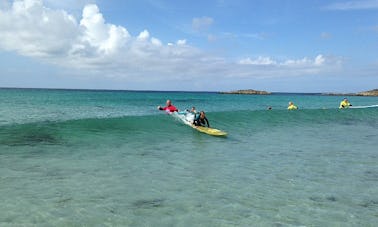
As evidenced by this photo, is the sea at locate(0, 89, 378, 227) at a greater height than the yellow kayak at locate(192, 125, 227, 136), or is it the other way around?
the yellow kayak at locate(192, 125, 227, 136)

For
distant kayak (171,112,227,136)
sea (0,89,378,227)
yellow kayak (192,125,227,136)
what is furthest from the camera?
distant kayak (171,112,227,136)

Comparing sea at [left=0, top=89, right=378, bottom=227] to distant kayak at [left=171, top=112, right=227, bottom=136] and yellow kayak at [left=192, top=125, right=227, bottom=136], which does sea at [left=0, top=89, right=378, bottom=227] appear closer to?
yellow kayak at [left=192, top=125, right=227, bottom=136]

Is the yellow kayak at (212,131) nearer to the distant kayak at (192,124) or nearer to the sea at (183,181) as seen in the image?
the distant kayak at (192,124)

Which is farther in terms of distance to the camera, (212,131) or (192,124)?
(192,124)

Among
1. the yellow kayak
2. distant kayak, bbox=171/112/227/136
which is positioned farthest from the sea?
distant kayak, bbox=171/112/227/136

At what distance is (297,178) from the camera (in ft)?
34.7

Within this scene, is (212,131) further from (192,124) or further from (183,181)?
(183,181)

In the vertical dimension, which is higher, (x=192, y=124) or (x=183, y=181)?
(x=192, y=124)

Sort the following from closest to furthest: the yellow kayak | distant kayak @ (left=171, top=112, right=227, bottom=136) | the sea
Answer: the sea, the yellow kayak, distant kayak @ (left=171, top=112, right=227, bottom=136)

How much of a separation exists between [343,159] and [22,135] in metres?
16.1

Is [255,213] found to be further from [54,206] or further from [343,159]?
[343,159]

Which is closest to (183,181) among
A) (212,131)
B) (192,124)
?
(212,131)

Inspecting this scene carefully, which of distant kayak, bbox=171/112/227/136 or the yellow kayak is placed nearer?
the yellow kayak

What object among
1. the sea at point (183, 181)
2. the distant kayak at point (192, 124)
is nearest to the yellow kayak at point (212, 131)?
the distant kayak at point (192, 124)
